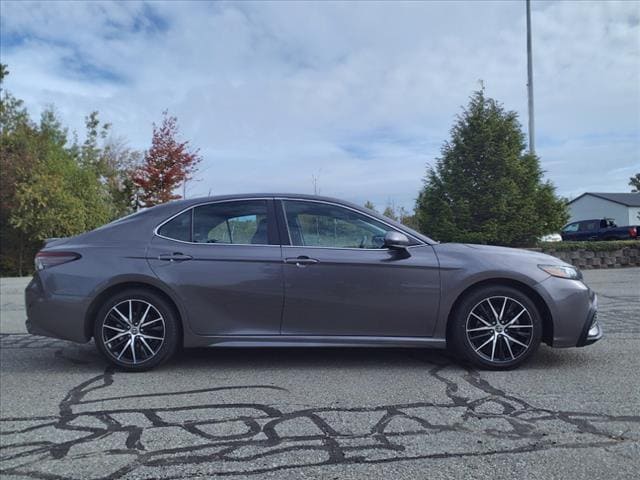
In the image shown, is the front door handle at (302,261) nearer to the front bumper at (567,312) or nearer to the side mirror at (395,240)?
the side mirror at (395,240)

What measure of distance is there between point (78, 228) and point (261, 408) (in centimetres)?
1711

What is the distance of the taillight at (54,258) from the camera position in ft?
15.8

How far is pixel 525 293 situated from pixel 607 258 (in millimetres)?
12596

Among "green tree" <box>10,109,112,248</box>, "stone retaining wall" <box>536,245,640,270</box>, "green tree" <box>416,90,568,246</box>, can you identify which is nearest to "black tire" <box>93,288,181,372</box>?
"green tree" <box>416,90,568,246</box>

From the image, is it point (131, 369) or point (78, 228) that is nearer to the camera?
point (131, 369)

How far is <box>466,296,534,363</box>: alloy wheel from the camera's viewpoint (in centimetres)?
461

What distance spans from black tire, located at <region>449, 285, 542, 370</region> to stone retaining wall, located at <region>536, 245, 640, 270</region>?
11.8 m

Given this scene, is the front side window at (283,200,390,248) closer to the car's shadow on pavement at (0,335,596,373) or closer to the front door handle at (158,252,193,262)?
the front door handle at (158,252,193,262)

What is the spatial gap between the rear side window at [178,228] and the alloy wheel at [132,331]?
0.64 m

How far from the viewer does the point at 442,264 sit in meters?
4.66

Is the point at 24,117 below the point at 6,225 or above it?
above

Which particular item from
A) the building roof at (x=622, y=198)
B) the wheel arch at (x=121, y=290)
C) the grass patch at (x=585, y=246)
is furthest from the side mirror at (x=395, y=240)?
the building roof at (x=622, y=198)

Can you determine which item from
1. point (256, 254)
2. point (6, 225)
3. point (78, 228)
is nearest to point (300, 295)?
point (256, 254)

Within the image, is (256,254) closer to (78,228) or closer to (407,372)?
(407,372)
